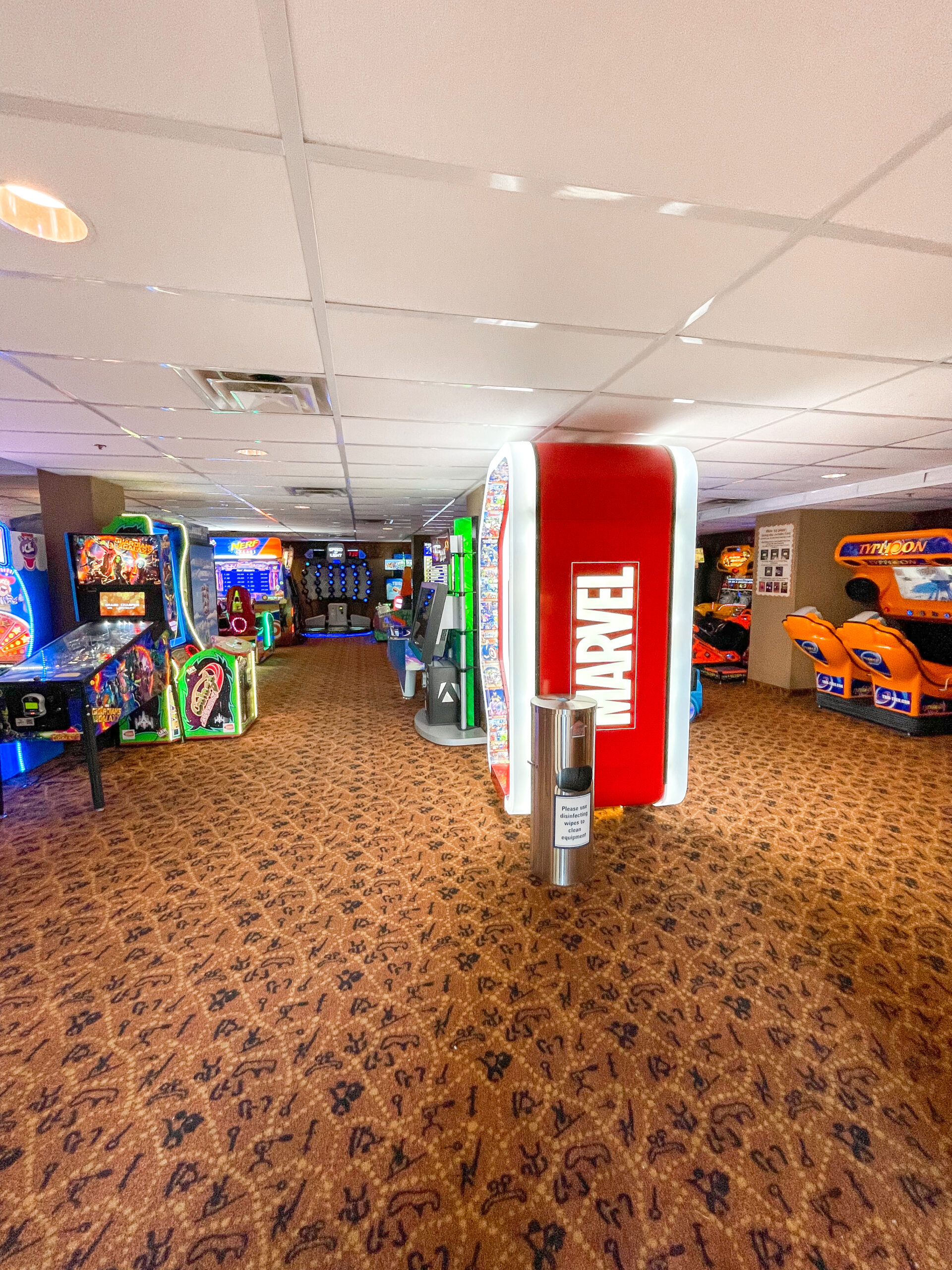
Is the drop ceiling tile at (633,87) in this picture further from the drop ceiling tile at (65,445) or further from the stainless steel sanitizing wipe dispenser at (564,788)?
the drop ceiling tile at (65,445)

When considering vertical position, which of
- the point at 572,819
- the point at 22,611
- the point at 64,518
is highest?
the point at 64,518

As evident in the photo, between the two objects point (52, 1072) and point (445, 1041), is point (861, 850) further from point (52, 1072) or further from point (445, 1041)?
point (52, 1072)

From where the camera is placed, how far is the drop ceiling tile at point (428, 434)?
10.3 ft

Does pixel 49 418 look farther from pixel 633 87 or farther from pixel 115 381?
pixel 633 87

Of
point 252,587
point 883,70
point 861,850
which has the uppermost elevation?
point 883,70

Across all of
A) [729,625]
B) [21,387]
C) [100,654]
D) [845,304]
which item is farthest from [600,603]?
[729,625]

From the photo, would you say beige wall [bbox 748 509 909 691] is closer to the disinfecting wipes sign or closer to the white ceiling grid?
the white ceiling grid

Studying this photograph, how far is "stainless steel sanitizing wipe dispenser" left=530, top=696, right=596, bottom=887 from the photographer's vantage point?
8.29 feet

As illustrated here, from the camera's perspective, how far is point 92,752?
134 inches

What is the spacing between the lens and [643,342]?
200 centimetres

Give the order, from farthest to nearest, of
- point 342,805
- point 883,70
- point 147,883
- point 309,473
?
point 309,473, point 342,805, point 147,883, point 883,70

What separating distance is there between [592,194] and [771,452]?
11.1 ft

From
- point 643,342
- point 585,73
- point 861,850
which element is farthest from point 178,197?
point 861,850

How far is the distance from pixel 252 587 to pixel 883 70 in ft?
35.9
